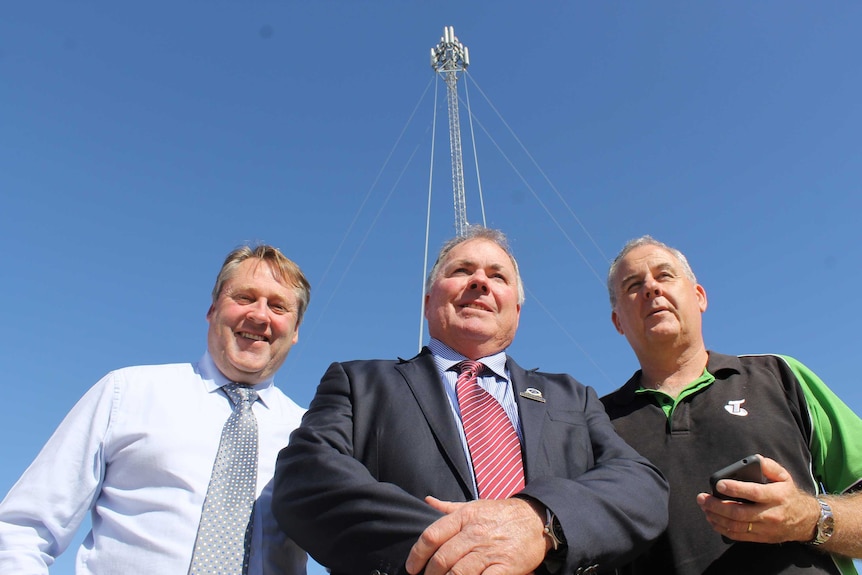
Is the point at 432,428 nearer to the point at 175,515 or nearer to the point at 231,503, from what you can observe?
the point at 231,503

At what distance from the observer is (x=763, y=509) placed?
256 cm

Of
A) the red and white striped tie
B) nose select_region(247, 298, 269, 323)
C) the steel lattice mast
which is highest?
the steel lattice mast

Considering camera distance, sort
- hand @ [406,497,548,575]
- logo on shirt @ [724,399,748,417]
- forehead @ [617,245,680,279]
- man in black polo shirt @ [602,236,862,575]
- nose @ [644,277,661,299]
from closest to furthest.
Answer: hand @ [406,497,548,575] → man in black polo shirt @ [602,236,862,575] → logo on shirt @ [724,399,748,417] → nose @ [644,277,661,299] → forehead @ [617,245,680,279]

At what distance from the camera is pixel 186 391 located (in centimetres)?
338

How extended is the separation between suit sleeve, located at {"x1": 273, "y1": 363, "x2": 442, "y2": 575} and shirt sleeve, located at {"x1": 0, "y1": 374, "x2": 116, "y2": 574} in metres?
1.14

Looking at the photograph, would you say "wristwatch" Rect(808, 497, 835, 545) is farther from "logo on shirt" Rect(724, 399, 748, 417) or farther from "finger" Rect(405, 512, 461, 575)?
"finger" Rect(405, 512, 461, 575)

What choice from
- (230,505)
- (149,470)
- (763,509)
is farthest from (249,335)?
(763,509)

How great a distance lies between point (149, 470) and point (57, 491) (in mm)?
386

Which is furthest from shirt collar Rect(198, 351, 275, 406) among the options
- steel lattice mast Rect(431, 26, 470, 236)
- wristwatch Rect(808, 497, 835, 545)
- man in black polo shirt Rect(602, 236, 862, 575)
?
steel lattice mast Rect(431, 26, 470, 236)

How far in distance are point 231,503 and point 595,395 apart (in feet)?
5.86

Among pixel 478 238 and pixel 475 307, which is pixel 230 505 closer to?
pixel 475 307

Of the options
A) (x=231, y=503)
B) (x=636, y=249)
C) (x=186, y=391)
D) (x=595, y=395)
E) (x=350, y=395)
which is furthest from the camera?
(x=636, y=249)

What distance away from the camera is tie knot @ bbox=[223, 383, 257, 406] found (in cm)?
346

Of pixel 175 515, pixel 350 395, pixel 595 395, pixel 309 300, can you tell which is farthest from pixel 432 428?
pixel 309 300
